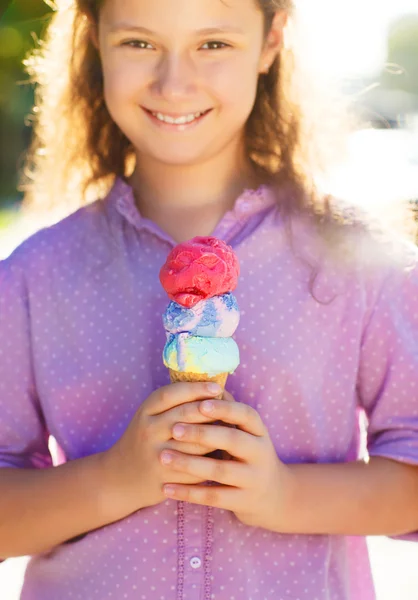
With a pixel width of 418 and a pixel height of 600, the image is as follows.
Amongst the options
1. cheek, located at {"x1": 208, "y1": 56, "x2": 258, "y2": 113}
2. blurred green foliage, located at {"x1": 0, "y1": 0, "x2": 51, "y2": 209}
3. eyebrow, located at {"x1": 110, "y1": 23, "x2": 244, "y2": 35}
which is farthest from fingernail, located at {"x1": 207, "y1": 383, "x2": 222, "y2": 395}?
blurred green foliage, located at {"x1": 0, "y1": 0, "x2": 51, "y2": 209}

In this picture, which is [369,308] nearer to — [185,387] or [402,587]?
[185,387]

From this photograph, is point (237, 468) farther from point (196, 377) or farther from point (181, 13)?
point (181, 13)

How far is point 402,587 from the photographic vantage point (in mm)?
3879

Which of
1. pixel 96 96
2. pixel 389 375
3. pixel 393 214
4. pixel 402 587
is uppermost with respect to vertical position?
pixel 96 96

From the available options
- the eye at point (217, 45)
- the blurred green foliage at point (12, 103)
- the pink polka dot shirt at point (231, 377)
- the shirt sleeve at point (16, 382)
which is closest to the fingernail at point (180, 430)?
the pink polka dot shirt at point (231, 377)

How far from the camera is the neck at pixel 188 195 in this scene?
245 cm

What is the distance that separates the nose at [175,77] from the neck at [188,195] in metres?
→ 0.27

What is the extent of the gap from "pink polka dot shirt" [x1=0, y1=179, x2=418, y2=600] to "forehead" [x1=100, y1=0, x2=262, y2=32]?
19.4 inches

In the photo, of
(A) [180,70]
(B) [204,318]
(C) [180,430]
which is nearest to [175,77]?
(A) [180,70]

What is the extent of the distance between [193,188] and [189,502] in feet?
2.76

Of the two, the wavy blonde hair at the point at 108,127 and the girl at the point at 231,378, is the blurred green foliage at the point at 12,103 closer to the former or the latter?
the wavy blonde hair at the point at 108,127

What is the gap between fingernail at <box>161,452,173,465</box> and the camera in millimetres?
1934

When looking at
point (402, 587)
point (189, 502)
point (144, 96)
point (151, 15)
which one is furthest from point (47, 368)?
point (402, 587)

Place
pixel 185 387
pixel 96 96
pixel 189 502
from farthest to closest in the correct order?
1. pixel 96 96
2. pixel 189 502
3. pixel 185 387
